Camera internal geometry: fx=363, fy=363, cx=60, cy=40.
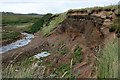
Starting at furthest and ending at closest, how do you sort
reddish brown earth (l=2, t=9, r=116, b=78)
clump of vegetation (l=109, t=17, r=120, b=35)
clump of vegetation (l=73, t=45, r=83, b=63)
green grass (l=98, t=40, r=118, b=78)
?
clump of vegetation (l=73, t=45, r=83, b=63), clump of vegetation (l=109, t=17, r=120, b=35), reddish brown earth (l=2, t=9, r=116, b=78), green grass (l=98, t=40, r=118, b=78)

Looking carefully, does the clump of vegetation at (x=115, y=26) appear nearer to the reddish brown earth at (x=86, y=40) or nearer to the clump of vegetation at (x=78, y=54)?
the reddish brown earth at (x=86, y=40)

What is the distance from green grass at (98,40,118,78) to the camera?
7741 mm

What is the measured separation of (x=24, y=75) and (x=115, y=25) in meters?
14.4

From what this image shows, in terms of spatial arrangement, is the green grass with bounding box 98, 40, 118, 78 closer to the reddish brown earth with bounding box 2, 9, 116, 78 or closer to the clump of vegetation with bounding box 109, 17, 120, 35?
the reddish brown earth with bounding box 2, 9, 116, 78

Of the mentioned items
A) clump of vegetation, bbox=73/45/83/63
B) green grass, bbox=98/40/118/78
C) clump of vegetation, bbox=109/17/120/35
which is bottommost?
clump of vegetation, bbox=73/45/83/63

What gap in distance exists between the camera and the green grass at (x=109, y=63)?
7.74m

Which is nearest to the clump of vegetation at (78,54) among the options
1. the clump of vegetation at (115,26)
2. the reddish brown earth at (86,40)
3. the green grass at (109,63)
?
the reddish brown earth at (86,40)

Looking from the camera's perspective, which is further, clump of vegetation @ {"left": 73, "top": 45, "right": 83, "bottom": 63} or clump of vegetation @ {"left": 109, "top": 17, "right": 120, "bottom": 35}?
clump of vegetation @ {"left": 73, "top": 45, "right": 83, "bottom": 63}

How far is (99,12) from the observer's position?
25.2 m

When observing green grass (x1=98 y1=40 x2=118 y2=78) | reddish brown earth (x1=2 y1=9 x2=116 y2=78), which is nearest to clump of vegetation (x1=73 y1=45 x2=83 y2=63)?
reddish brown earth (x1=2 y1=9 x2=116 y2=78)

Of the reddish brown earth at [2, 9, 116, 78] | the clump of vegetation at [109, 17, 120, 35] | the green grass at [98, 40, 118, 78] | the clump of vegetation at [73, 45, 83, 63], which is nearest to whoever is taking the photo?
the green grass at [98, 40, 118, 78]

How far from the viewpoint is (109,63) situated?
26.8ft

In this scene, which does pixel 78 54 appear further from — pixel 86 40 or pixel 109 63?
pixel 109 63

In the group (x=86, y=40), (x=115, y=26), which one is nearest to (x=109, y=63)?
(x=115, y=26)
